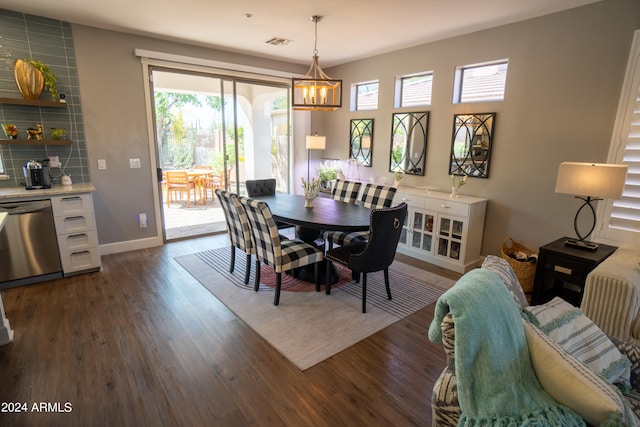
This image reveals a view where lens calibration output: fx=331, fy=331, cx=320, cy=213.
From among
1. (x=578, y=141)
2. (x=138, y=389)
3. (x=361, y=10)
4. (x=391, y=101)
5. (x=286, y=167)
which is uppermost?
(x=361, y=10)

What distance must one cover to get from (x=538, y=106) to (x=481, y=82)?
76 centimetres

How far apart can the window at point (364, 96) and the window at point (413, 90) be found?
1.46 ft

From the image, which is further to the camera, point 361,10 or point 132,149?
point 132,149

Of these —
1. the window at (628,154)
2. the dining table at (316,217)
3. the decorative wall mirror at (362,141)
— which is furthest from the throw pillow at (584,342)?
the decorative wall mirror at (362,141)

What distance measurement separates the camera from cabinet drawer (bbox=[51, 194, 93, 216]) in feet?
Answer: 11.1

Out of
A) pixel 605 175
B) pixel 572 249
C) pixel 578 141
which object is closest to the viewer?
pixel 605 175

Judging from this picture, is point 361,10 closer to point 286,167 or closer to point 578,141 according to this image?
point 578,141

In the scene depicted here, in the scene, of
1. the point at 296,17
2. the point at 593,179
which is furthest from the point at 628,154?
the point at 296,17

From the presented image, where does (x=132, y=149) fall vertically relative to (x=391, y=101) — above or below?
below

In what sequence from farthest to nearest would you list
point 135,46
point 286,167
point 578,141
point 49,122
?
1. point 286,167
2. point 135,46
3. point 49,122
4. point 578,141

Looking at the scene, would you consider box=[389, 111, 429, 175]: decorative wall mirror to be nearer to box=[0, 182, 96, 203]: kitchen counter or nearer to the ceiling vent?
the ceiling vent

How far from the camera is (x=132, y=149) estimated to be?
428cm

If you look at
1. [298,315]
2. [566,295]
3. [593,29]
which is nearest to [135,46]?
[298,315]

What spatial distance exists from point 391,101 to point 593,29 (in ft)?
7.60
